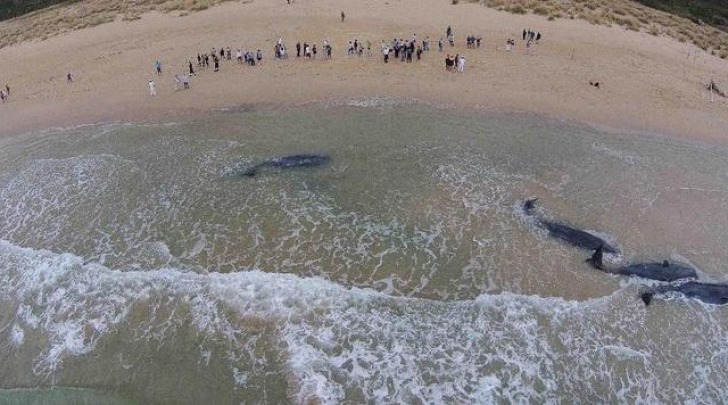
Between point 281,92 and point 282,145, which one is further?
point 281,92

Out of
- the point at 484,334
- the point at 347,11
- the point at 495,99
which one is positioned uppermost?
the point at 347,11

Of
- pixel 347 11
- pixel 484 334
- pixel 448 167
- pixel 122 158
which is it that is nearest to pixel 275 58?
pixel 347 11

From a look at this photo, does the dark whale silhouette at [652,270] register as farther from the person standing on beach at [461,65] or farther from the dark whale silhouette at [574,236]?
the person standing on beach at [461,65]

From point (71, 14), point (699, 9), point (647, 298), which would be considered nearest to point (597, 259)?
point (647, 298)

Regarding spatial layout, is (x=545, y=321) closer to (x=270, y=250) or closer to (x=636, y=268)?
(x=636, y=268)

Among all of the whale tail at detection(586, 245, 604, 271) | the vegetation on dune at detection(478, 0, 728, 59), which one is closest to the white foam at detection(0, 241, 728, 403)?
the whale tail at detection(586, 245, 604, 271)

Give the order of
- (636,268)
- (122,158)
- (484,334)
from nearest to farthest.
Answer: (484,334)
(636,268)
(122,158)
